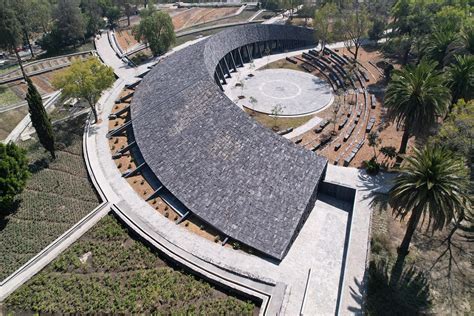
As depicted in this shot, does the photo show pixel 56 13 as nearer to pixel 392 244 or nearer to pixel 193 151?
pixel 193 151

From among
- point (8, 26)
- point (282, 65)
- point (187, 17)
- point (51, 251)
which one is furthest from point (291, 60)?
point (51, 251)

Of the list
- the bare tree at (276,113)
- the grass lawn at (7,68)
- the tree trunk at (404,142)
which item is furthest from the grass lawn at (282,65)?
the grass lawn at (7,68)

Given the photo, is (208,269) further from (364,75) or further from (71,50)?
(71,50)

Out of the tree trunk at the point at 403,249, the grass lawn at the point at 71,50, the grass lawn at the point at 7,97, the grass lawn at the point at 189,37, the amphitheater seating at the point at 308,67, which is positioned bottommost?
the tree trunk at the point at 403,249

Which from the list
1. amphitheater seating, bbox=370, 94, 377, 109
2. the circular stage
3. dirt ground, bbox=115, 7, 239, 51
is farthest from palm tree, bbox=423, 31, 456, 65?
dirt ground, bbox=115, 7, 239, 51

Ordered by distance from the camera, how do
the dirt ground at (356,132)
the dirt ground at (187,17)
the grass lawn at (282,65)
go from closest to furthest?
the dirt ground at (356,132)
the grass lawn at (282,65)
the dirt ground at (187,17)

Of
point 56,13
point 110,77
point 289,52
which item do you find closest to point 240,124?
point 110,77

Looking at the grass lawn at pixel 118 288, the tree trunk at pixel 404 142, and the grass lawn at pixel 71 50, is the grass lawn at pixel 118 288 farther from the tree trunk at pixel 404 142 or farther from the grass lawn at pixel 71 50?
the grass lawn at pixel 71 50
